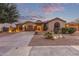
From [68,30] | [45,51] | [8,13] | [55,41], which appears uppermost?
[8,13]

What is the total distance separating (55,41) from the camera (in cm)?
287

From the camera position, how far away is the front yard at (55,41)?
2.85m

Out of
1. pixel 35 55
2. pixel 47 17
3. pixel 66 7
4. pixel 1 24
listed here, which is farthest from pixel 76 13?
pixel 1 24

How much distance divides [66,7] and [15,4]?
57 centimetres

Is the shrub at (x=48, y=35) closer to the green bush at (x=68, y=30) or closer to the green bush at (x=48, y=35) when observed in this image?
the green bush at (x=48, y=35)

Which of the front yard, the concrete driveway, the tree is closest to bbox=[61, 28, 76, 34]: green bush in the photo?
the front yard

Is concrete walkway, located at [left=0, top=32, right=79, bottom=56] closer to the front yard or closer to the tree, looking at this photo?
the front yard

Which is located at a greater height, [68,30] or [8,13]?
[8,13]

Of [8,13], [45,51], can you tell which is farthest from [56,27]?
[8,13]

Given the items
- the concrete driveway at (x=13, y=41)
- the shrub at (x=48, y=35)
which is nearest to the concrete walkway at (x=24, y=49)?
the concrete driveway at (x=13, y=41)

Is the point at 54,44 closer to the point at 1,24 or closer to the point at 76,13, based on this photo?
the point at 76,13

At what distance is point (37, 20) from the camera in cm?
285

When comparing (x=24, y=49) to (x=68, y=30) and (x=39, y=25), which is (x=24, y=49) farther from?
(x=68, y=30)

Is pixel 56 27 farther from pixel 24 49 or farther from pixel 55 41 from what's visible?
pixel 24 49
